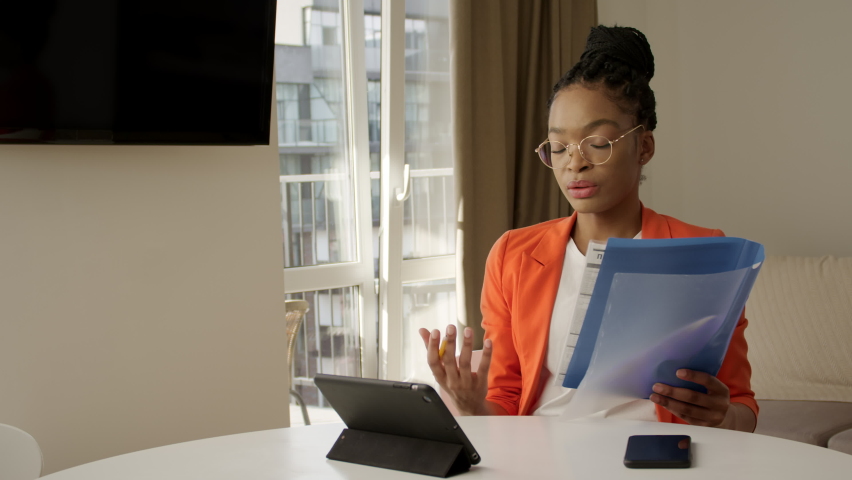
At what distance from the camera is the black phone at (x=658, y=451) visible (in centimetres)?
100

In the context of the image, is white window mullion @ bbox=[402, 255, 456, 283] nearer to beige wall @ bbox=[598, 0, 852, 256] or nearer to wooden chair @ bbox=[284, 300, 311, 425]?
wooden chair @ bbox=[284, 300, 311, 425]

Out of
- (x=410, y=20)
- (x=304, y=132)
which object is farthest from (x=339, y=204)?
(x=410, y=20)

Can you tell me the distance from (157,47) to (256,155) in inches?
17.1

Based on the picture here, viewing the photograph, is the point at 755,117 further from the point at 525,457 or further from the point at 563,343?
the point at 525,457

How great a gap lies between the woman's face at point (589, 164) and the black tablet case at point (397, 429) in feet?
2.03

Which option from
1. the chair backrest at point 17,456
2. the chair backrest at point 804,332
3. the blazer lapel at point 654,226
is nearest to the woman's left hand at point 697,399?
the blazer lapel at point 654,226

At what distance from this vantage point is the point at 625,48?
59.6 inches

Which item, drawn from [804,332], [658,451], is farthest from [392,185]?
[658,451]

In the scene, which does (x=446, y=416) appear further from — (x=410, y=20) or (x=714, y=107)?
(x=714, y=107)

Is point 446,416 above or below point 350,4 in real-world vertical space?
below

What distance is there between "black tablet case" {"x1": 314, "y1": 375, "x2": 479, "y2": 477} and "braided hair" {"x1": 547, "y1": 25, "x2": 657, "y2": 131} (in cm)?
78

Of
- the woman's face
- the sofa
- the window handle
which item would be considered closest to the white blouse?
the woman's face

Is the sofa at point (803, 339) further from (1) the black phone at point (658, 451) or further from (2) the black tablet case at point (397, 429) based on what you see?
(2) the black tablet case at point (397, 429)

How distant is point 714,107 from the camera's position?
344 cm
